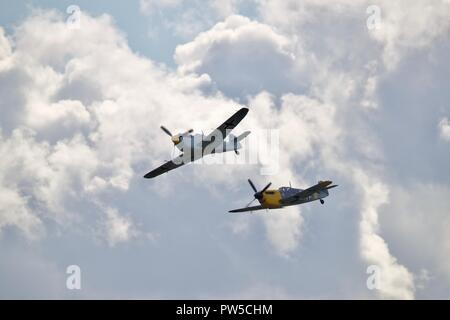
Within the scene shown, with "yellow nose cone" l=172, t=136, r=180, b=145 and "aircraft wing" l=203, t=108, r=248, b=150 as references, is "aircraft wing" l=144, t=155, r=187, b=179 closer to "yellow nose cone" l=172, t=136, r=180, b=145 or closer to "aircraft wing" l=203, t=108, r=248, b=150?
"yellow nose cone" l=172, t=136, r=180, b=145

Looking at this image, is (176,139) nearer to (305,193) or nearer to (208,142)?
(208,142)

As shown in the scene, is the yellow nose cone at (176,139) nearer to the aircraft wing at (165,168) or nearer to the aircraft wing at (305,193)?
the aircraft wing at (165,168)

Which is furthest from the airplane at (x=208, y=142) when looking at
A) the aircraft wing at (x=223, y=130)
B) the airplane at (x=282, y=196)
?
the airplane at (x=282, y=196)

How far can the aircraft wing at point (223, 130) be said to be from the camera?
77938 millimetres

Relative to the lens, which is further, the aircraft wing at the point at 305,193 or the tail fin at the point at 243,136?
A: the tail fin at the point at 243,136

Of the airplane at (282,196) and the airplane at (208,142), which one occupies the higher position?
the airplane at (208,142)

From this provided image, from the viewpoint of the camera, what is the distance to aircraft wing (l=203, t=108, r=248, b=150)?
256 ft

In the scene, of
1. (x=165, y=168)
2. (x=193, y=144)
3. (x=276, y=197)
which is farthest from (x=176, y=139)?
(x=276, y=197)

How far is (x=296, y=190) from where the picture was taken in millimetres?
78250

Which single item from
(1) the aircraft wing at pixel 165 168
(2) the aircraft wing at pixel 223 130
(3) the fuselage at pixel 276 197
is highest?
(2) the aircraft wing at pixel 223 130

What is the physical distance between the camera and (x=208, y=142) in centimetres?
8081

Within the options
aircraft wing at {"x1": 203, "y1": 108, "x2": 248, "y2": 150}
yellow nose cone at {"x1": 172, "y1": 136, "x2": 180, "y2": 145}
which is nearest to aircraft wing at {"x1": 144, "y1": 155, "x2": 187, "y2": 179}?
yellow nose cone at {"x1": 172, "y1": 136, "x2": 180, "y2": 145}
